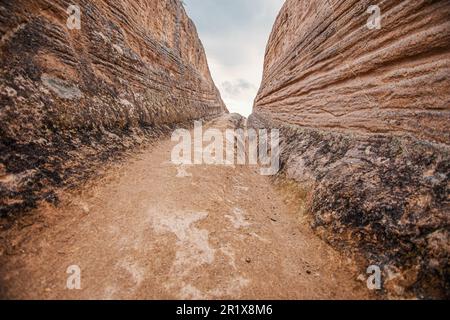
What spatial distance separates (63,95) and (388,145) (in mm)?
5539

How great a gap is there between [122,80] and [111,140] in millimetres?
2204

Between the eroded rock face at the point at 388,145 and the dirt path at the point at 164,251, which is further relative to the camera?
the eroded rock face at the point at 388,145

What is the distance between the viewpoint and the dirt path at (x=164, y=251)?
1970mm

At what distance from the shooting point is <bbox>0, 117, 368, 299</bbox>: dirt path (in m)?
1.97

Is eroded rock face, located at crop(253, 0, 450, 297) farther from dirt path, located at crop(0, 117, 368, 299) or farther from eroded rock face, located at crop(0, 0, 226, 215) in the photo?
eroded rock face, located at crop(0, 0, 226, 215)

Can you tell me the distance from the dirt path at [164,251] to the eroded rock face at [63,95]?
0.53m

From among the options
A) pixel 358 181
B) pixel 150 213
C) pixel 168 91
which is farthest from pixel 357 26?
pixel 168 91

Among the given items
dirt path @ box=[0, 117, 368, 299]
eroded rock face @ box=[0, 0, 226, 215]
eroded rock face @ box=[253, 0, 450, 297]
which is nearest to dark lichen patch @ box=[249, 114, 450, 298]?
eroded rock face @ box=[253, 0, 450, 297]

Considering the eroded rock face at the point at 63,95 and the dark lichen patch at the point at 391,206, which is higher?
the eroded rock face at the point at 63,95

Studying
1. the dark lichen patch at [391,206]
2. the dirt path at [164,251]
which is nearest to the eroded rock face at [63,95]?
the dirt path at [164,251]

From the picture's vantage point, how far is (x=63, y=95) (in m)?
3.34

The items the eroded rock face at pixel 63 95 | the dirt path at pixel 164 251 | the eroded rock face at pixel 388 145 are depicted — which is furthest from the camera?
the eroded rock face at pixel 63 95

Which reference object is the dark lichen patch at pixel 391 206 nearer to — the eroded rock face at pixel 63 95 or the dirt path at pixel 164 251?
the dirt path at pixel 164 251
